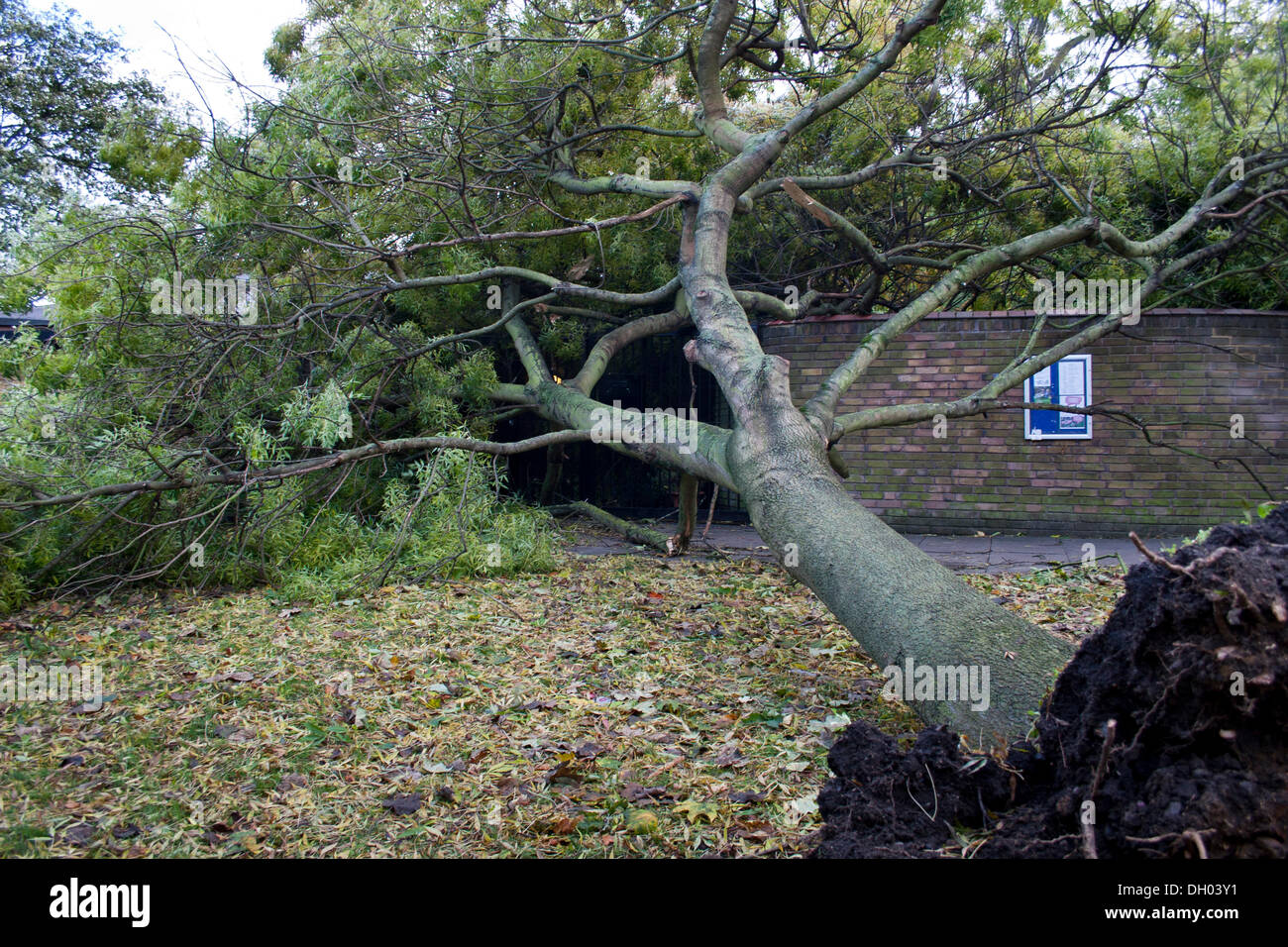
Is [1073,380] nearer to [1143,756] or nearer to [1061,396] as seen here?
[1061,396]

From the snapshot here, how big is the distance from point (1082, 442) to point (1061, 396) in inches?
21.9

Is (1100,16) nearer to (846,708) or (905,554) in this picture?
(905,554)

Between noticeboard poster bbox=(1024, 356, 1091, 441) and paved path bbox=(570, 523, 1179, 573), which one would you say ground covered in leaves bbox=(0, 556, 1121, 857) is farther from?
noticeboard poster bbox=(1024, 356, 1091, 441)

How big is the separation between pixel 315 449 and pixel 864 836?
22.4 feet

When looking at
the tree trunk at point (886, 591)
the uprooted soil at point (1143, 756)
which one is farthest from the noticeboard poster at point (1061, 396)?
the uprooted soil at point (1143, 756)

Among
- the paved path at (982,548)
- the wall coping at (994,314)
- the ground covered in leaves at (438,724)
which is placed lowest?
the ground covered in leaves at (438,724)

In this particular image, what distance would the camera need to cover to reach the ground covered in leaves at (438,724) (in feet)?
9.64

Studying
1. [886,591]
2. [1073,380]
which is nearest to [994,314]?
[1073,380]

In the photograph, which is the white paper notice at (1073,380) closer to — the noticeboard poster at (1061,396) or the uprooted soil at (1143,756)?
the noticeboard poster at (1061,396)

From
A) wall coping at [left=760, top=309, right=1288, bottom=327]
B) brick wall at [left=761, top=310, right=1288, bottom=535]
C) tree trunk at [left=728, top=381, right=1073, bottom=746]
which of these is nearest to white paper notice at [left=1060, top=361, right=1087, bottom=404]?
brick wall at [left=761, top=310, right=1288, bottom=535]

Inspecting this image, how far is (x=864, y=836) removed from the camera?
249 centimetres

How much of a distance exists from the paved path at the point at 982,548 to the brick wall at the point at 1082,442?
0.34 meters

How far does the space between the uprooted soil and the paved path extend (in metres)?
5.15

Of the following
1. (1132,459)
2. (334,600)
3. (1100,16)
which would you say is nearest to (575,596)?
(334,600)
